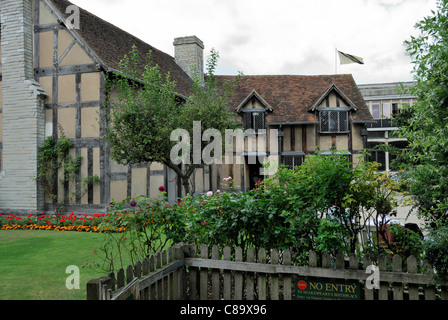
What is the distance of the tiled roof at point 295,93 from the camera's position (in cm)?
1817

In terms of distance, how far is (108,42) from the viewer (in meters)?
14.1

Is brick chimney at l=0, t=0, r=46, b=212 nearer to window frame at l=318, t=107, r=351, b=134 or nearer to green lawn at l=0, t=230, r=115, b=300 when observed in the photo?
green lawn at l=0, t=230, r=115, b=300

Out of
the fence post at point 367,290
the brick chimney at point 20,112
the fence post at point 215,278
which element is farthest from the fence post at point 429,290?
the brick chimney at point 20,112

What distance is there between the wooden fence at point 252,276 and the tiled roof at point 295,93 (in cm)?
1450

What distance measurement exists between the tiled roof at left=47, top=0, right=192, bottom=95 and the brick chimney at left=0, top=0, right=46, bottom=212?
64.6 inches

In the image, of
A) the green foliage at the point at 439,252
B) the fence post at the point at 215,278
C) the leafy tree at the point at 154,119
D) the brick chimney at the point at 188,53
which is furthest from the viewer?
the brick chimney at the point at 188,53

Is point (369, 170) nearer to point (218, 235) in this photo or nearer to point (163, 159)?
point (218, 235)

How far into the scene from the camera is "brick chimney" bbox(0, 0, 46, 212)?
492 inches

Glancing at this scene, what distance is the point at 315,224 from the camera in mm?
3807

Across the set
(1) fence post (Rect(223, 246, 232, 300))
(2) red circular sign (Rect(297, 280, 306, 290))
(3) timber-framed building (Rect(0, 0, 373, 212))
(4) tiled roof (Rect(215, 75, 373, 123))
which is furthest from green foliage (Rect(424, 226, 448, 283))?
(4) tiled roof (Rect(215, 75, 373, 123))

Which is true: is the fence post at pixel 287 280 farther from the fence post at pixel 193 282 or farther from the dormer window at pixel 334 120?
the dormer window at pixel 334 120

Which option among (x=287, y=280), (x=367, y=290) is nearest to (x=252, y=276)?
(x=287, y=280)

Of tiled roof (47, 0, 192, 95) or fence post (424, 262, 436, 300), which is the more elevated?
tiled roof (47, 0, 192, 95)
